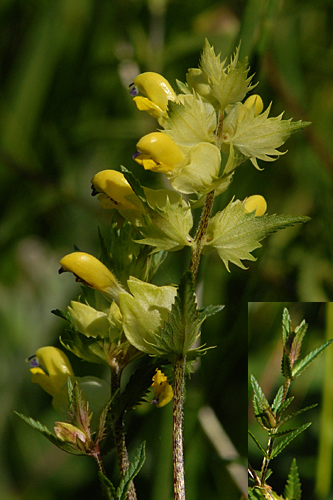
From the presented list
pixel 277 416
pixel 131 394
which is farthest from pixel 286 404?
pixel 131 394

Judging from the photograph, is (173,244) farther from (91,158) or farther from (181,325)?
(91,158)

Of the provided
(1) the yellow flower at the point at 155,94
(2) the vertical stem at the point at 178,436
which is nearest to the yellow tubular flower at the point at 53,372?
(2) the vertical stem at the point at 178,436

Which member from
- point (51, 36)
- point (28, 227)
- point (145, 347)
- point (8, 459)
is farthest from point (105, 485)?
point (51, 36)

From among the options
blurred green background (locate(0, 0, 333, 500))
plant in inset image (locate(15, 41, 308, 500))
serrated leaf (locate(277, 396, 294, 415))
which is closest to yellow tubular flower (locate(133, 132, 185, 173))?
plant in inset image (locate(15, 41, 308, 500))

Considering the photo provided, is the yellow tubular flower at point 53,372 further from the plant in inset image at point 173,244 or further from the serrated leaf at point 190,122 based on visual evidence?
the serrated leaf at point 190,122

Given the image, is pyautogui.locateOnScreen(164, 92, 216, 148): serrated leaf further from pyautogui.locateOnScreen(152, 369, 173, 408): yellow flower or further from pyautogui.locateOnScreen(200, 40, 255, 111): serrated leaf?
pyautogui.locateOnScreen(152, 369, 173, 408): yellow flower

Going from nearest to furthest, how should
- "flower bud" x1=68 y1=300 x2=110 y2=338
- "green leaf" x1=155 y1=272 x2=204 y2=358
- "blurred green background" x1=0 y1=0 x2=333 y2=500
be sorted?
"green leaf" x1=155 y1=272 x2=204 y2=358, "flower bud" x1=68 y1=300 x2=110 y2=338, "blurred green background" x1=0 y1=0 x2=333 y2=500
